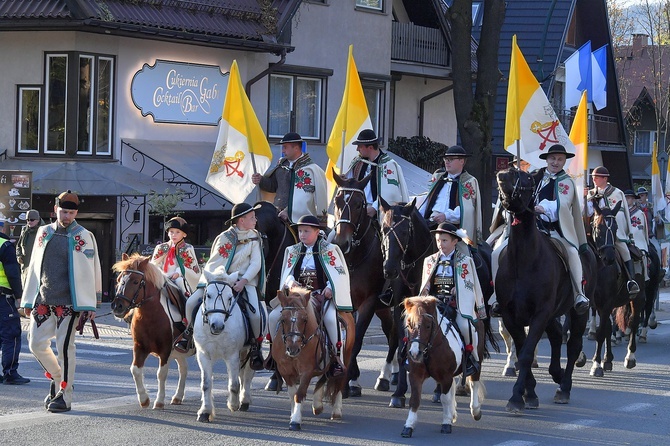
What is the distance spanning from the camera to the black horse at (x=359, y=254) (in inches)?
468

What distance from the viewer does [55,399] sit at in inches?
436

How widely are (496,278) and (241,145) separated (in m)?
4.16

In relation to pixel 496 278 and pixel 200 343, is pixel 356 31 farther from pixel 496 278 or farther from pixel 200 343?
pixel 200 343

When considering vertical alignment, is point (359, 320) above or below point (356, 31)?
below

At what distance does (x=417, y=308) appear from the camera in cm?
1023

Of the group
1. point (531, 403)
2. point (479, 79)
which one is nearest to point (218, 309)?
point (531, 403)

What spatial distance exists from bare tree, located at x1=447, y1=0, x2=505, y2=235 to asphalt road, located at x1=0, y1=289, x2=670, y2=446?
22.3 ft

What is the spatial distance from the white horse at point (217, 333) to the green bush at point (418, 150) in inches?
807

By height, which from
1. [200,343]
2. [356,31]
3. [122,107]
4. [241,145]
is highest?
[356,31]

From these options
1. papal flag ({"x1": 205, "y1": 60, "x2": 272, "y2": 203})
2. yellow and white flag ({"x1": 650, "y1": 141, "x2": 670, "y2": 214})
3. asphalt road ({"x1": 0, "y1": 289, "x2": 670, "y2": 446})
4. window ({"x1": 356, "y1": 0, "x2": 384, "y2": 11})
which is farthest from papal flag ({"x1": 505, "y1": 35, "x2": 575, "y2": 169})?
window ({"x1": 356, "y1": 0, "x2": 384, "y2": 11})

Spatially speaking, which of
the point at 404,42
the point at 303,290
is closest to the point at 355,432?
the point at 303,290

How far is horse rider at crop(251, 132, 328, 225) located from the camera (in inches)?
534

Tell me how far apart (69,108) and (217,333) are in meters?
13.7

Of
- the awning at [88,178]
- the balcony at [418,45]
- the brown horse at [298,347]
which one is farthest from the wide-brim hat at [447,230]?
the balcony at [418,45]
